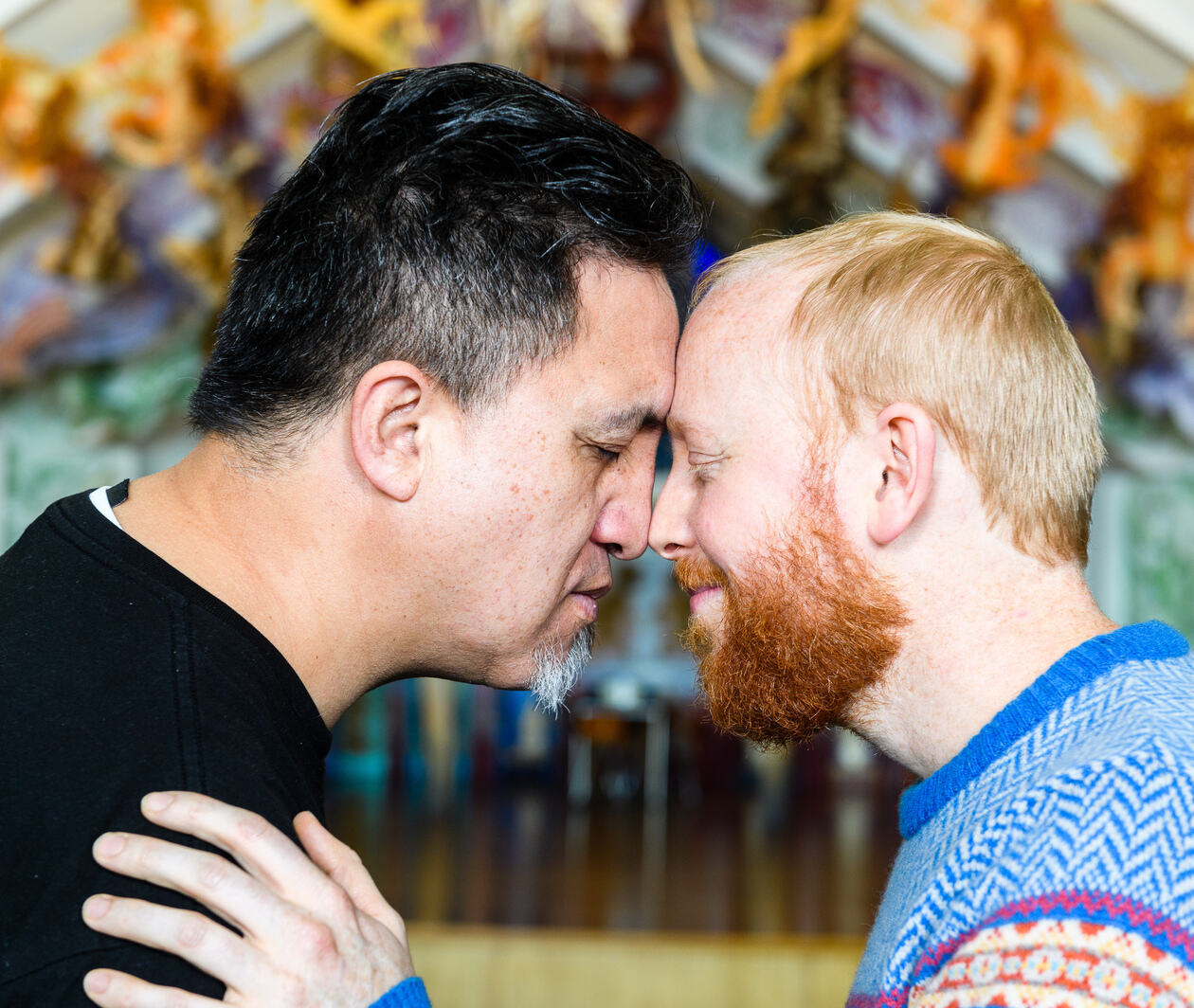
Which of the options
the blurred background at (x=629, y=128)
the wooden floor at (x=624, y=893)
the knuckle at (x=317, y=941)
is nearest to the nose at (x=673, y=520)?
the knuckle at (x=317, y=941)

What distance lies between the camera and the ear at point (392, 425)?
1397 mm

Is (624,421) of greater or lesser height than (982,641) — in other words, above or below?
above

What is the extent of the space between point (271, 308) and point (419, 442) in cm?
23

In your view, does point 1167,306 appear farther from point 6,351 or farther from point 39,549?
point 39,549

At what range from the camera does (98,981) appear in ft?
3.32

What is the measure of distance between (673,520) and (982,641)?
44 centimetres

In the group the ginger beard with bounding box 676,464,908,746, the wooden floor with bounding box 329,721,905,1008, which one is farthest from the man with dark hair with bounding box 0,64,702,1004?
the wooden floor with bounding box 329,721,905,1008

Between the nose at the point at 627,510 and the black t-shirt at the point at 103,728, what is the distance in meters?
0.49

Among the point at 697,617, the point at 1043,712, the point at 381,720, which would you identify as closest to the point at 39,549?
the point at 697,617

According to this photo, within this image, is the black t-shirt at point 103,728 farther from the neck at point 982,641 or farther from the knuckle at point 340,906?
the neck at point 982,641

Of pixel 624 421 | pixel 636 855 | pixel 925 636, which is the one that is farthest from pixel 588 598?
pixel 636 855

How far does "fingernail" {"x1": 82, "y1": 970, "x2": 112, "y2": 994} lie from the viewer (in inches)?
39.8

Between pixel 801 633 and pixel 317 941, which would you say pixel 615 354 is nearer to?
pixel 801 633

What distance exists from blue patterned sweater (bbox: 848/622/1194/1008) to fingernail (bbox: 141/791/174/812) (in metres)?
0.64
